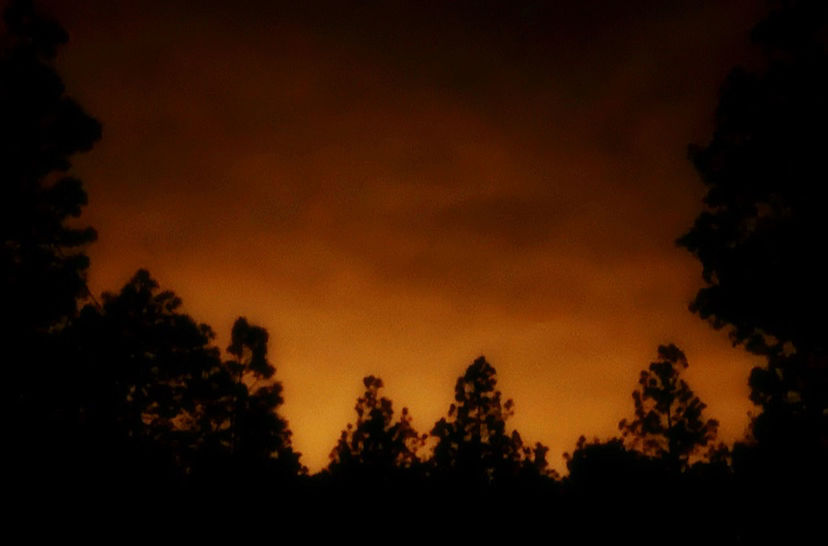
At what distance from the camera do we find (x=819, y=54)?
17672 millimetres

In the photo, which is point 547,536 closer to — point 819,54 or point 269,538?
point 269,538

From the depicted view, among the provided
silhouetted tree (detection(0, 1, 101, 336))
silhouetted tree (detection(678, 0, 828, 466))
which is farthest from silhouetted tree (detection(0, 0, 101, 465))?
silhouetted tree (detection(678, 0, 828, 466))

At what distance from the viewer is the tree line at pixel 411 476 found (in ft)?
56.7

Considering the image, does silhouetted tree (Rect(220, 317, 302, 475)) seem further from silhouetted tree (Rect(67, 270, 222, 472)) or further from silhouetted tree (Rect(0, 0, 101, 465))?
silhouetted tree (Rect(0, 0, 101, 465))

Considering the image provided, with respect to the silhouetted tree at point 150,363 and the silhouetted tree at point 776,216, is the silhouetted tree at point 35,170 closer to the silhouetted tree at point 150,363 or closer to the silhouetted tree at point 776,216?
the silhouetted tree at point 150,363

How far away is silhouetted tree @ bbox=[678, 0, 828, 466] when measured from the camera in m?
16.7

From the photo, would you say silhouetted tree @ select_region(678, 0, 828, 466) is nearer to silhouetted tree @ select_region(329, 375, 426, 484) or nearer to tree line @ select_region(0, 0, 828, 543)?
tree line @ select_region(0, 0, 828, 543)

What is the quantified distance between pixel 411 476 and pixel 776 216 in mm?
23298

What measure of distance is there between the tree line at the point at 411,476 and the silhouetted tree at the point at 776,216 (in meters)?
0.04

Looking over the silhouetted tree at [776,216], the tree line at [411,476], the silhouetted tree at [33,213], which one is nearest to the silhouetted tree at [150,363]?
the tree line at [411,476]

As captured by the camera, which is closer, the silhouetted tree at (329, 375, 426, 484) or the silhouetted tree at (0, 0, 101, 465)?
the silhouetted tree at (0, 0, 101, 465)

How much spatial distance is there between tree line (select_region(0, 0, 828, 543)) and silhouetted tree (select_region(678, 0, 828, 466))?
0.04 meters

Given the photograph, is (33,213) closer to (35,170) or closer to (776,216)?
(35,170)

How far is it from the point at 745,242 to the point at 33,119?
18.1 metres
